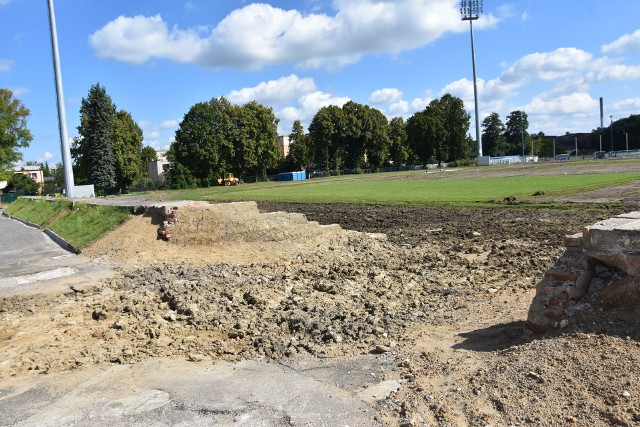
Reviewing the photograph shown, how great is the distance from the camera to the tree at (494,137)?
4764 inches

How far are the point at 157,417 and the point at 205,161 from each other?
68.7 meters

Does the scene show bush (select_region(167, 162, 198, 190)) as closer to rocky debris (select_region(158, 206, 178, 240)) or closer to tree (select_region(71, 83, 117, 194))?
tree (select_region(71, 83, 117, 194))

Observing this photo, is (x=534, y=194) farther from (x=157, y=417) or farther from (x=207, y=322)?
(x=157, y=417)

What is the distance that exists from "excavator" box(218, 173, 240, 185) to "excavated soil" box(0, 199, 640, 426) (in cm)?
5879

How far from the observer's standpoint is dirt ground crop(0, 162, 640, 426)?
4.43m

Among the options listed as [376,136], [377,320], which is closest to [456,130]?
[376,136]

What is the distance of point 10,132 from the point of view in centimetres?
6212

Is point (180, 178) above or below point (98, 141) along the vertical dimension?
below

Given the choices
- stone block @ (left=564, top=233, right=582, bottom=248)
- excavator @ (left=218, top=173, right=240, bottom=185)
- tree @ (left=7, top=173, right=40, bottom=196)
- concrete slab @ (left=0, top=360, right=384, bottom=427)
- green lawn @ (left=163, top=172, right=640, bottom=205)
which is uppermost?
tree @ (left=7, top=173, right=40, bottom=196)

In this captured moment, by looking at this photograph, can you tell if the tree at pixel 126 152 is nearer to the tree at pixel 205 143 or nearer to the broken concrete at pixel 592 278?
the tree at pixel 205 143

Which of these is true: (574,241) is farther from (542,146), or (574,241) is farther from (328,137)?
(542,146)

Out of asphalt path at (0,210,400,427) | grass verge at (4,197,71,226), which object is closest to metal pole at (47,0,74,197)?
grass verge at (4,197,71,226)

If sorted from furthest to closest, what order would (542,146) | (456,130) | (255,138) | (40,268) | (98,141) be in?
(542,146)
(456,130)
(255,138)
(98,141)
(40,268)

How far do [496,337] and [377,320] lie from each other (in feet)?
5.63
